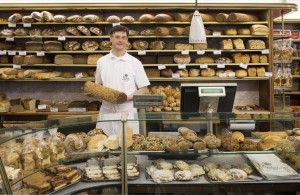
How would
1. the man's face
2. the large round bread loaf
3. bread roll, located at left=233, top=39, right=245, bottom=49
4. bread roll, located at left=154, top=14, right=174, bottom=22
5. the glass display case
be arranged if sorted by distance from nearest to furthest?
the glass display case < the large round bread loaf < the man's face < bread roll, located at left=154, top=14, right=174, bottom=22 < bread roll, located at left=233, top=39, right=245, bottom=49

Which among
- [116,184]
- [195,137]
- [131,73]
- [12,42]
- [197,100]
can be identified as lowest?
[116,184]

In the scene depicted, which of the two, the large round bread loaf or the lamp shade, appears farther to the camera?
the lamp shade

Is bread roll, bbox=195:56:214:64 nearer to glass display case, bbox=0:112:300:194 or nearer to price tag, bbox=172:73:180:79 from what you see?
price tag, bbox=172:73:180:79

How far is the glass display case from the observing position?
2008 mm

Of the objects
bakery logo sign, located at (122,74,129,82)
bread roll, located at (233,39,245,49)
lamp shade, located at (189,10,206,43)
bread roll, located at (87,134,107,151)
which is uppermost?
bread roll, located at (233,39,245,49)

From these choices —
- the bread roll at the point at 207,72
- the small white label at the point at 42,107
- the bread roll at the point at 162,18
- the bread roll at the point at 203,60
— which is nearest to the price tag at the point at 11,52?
the small white label at the point at 42,107

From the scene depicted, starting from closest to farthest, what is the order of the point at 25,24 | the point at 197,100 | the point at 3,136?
1. the point at 3,136
2. the point at 197,100
3. the point at 25,24

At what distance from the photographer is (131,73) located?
367 centimetres

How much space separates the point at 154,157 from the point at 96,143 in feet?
1.22

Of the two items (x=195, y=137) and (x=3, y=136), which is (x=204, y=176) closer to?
(x=195, y=137)

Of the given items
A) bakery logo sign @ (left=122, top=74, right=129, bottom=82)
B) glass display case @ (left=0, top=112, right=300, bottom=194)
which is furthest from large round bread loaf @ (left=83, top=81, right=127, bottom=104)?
glass display case @ (left=0, top=112, right=300, bottom=194)

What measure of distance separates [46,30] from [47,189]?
12.5ft

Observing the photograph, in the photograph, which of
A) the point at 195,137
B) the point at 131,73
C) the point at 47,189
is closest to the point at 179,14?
the point at 131,73

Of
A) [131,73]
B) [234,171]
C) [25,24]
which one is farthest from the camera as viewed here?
[25,24]
